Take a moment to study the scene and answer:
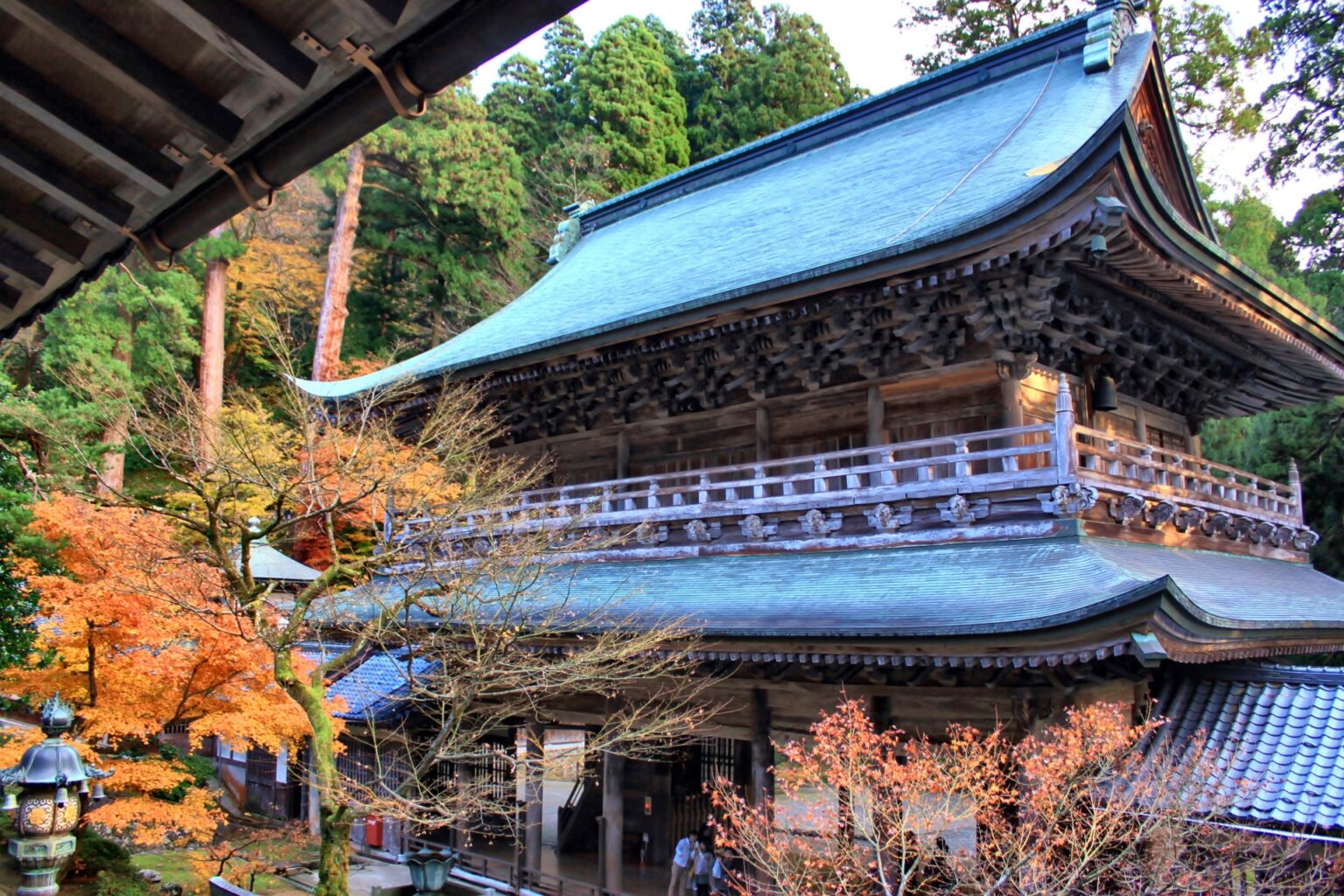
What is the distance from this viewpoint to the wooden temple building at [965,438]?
8328 millimetres

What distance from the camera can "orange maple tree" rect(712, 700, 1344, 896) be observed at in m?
6.84

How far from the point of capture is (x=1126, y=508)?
31.8ft

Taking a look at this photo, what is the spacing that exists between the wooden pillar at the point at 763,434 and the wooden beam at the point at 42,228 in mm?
9772

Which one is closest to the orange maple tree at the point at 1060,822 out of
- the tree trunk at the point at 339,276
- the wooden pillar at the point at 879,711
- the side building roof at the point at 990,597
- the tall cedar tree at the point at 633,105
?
the side building roof at the point at 990,597

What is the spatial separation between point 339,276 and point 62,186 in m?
29.3

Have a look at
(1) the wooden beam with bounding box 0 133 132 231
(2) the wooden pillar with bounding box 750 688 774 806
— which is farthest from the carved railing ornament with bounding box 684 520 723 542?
(1) the wooden beam with bounding box 0 133 132 231

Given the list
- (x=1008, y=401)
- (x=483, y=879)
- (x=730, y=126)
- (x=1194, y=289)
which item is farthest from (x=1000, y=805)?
(x=730, y=126)

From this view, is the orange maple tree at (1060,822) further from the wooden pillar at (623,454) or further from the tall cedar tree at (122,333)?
the tall cedar tree at (122,333)

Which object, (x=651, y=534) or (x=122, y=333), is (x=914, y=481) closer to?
(x=651, y=534)

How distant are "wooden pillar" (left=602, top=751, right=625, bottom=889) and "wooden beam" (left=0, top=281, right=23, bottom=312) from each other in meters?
9.51

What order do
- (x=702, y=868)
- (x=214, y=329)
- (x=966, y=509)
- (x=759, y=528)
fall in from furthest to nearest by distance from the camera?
1. (x=214, y=329)
2. (x=702, y=868)
3. (x=759, y=528)
4. (x=966, y=509)

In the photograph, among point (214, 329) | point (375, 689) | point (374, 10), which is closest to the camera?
point (374, 10)

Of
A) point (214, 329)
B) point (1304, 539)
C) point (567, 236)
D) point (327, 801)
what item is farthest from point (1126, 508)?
point (214, 329)

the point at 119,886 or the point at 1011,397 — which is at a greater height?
the point at 1011,397
